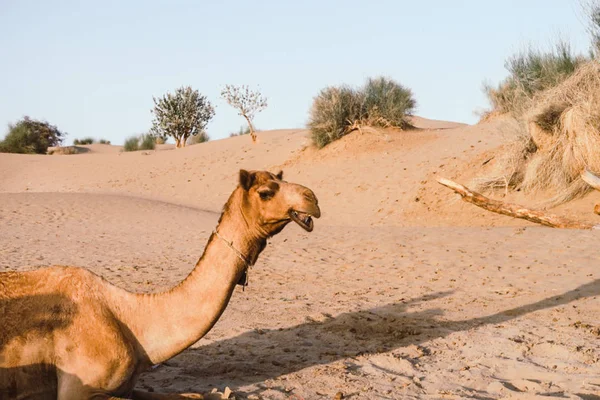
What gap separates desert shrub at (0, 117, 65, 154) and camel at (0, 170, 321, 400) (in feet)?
189

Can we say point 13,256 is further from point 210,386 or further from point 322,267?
point 210,386

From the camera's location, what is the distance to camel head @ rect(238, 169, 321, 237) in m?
4.89

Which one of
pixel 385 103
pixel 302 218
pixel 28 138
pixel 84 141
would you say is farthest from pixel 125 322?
pixel 84 141

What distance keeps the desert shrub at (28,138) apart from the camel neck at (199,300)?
58.0m

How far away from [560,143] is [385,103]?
15434mm

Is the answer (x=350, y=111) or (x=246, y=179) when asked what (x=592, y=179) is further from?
(x=350, y=111)

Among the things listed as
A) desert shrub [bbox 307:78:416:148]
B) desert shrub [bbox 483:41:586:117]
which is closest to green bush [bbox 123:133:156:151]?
desert shrub [bbox 307:78:416:148]

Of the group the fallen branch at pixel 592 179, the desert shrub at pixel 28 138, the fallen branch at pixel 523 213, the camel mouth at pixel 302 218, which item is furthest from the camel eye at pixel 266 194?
the desert shrub at pixel 28 138

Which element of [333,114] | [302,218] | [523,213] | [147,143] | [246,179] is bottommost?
[523,213]

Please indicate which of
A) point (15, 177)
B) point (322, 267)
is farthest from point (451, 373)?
point (15, 177)

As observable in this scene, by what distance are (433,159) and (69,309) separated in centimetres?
2498

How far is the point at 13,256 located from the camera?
14.7m

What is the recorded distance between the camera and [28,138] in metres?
60.8

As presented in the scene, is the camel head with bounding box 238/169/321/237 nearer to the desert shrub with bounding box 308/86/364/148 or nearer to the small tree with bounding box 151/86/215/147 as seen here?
the desert shrub with bounding box 308/86/364/148
